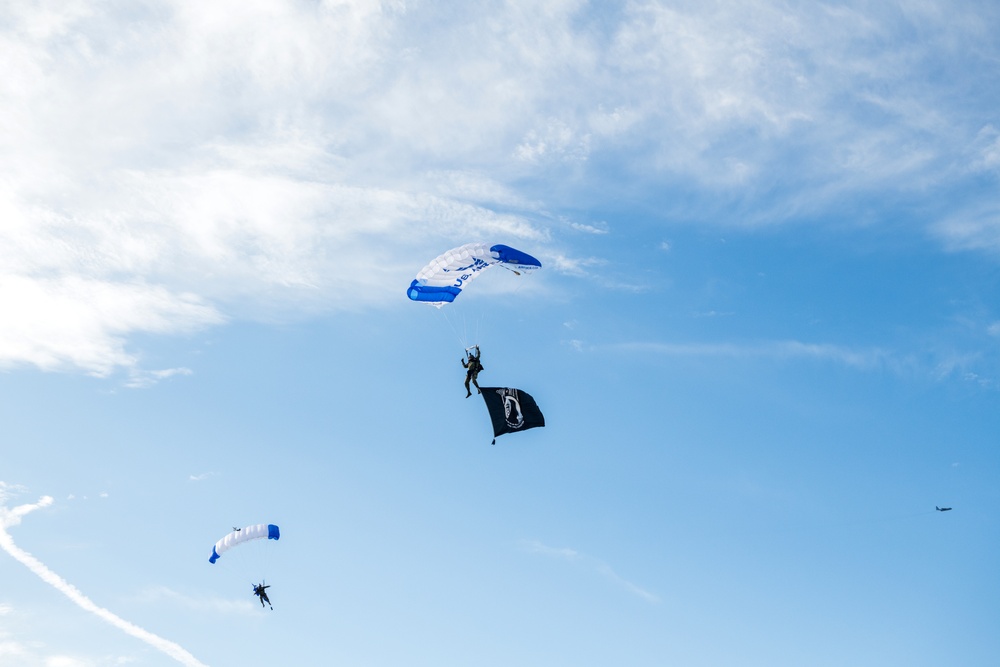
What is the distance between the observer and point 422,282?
5225cm

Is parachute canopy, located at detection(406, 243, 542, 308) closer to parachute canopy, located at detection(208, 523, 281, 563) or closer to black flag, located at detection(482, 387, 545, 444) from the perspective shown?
black flag, located at detection(482, 387, 545, 444)

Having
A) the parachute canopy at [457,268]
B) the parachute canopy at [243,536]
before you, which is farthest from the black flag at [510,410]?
the parachute canopy at [243,536]

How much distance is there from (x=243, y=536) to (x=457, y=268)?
27613 mm

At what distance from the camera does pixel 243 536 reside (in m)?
69.2

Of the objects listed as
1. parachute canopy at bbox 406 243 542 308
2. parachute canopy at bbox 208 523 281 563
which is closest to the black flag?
parachute canopy at bbox 406 243 542 308

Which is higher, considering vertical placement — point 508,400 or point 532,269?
point 532,269

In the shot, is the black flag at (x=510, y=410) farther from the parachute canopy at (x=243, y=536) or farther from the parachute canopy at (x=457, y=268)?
the parachute canopy at (x=243, y=536)

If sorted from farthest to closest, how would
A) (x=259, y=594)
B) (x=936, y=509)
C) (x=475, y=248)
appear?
1. (x=936, y=509)
2. (x=259, y=594)
3. (x=475, y=248)

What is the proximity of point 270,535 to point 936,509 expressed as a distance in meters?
48.9

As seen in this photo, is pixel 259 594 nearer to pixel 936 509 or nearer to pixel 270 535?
pixel 270 535

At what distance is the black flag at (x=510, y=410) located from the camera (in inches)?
2111

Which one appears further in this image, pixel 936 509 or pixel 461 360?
pixel 936 509

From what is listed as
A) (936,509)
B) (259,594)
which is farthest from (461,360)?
(936,509)

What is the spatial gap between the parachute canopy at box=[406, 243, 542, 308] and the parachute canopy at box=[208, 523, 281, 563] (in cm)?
2570
